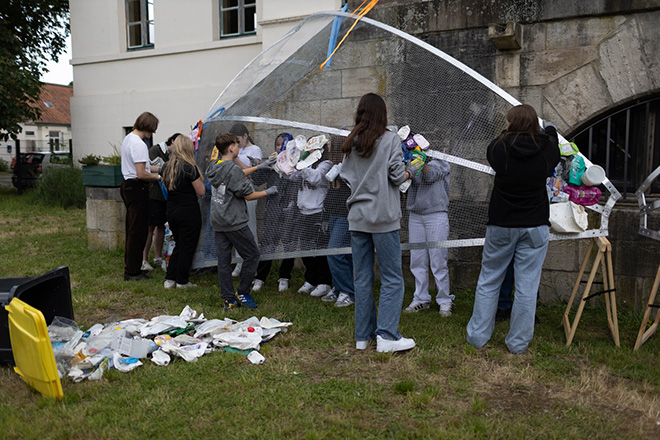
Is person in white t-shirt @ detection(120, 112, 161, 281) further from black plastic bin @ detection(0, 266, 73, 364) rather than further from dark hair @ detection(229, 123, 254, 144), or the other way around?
black plastic bin @ detection(0, 266, 73, 364)

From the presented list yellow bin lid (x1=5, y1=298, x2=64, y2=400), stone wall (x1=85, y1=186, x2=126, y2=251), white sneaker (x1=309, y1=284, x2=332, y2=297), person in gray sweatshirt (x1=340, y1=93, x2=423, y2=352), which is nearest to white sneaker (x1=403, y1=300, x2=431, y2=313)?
white sneaker (x1=309, y1=284, x2=332, y2=297)

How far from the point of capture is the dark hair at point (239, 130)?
244 inches

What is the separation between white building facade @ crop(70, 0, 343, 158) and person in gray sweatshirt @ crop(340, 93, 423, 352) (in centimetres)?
875

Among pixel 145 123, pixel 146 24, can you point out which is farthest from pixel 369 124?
pixel 146 24

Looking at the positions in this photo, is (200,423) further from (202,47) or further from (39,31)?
(39,31)

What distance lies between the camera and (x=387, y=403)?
3.84 m

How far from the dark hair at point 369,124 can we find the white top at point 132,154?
3424 mm

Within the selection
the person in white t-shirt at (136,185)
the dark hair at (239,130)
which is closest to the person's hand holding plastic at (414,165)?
the dark hair at (239,130)

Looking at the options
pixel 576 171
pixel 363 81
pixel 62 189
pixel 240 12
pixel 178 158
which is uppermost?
pixel 240 12

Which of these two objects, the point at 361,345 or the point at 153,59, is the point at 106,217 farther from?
the point at 153,59

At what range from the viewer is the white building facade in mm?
13336

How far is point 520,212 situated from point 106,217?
22.0 ft

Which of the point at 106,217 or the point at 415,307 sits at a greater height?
the point at 106,217

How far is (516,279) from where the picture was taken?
4.64 metres
